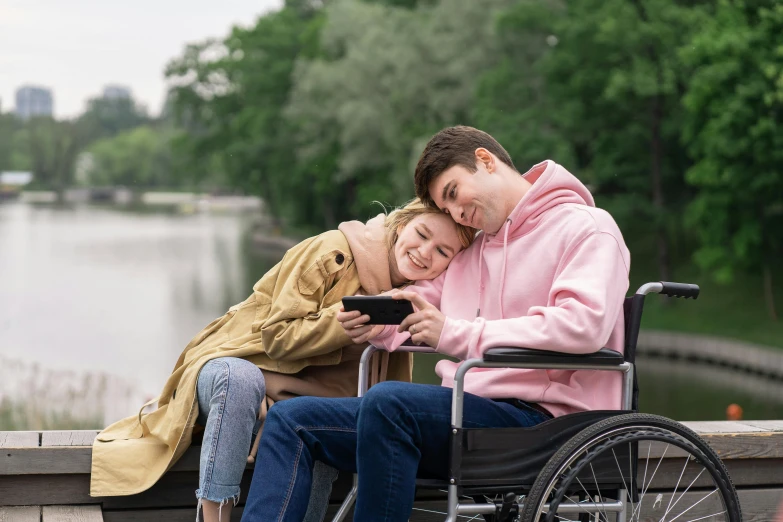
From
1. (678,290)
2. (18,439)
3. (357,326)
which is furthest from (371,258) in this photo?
(18,439)

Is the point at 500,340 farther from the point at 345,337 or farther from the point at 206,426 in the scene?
the point at 206,426

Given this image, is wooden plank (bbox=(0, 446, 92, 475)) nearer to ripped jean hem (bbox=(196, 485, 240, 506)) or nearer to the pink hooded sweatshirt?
ripped jean hem (bbox=(196, 485, 240, 506))

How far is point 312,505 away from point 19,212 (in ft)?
204

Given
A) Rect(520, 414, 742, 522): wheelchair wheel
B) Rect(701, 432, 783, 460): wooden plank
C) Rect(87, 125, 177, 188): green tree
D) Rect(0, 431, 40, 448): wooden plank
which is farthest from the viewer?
Rect(87, 125, 177, 188): green tree

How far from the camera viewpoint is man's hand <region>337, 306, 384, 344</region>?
2.55m

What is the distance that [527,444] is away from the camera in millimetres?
2396

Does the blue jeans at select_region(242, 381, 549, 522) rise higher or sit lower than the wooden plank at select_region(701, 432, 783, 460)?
higher

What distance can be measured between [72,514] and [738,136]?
18.0 metres

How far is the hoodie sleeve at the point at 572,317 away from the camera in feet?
7.68

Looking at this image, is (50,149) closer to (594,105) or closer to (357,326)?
(594,105)

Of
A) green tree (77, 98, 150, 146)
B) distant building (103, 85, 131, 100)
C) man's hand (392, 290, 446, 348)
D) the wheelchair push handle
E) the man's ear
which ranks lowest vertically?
green tree (77, 98, 150, 146)

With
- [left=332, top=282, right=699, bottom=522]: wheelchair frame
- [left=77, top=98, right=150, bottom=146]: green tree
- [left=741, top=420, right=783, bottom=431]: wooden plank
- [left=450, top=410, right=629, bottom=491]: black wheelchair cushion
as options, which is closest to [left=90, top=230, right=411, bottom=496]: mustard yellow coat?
[left=332, top=282, right=699, bottom=522]: wheelchair frame

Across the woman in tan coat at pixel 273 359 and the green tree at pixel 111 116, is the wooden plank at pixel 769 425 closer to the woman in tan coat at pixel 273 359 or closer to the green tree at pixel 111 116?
the woman in tan coat at pixel 273 359

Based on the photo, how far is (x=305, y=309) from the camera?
2721 mm
